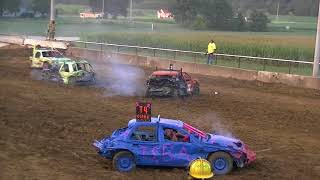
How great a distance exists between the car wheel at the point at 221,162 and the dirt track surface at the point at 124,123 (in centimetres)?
21

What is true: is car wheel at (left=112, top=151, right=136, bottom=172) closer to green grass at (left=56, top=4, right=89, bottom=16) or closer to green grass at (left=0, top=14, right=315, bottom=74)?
green grass at (left=0, top=14, right=315, bottom=74)

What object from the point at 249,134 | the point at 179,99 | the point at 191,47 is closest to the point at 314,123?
the point at 249,134

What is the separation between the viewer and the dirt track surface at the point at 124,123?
11.8 metres

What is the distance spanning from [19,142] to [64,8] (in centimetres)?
8997

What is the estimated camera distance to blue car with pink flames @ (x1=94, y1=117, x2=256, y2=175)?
11484 millimetres

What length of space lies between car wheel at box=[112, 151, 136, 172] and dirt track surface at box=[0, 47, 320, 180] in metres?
0.22

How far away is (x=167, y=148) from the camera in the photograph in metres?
11.6

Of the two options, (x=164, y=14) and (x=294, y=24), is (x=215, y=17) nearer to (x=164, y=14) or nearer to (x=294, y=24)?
(x=164, y=14)

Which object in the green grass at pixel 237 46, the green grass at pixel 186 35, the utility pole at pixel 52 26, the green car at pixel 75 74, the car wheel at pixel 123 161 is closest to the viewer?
the car wheel at pixel 123 161

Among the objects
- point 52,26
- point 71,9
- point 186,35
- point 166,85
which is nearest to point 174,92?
point 166,85

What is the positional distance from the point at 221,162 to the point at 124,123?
20.5 feet

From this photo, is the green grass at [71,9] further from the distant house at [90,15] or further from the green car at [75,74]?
the green car at [75,74]

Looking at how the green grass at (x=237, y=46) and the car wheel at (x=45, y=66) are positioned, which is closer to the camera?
the car wheel at (x=45, y=66)

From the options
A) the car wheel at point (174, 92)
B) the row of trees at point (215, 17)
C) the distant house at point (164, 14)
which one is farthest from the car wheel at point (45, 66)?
the distant house at point (164, 14)
